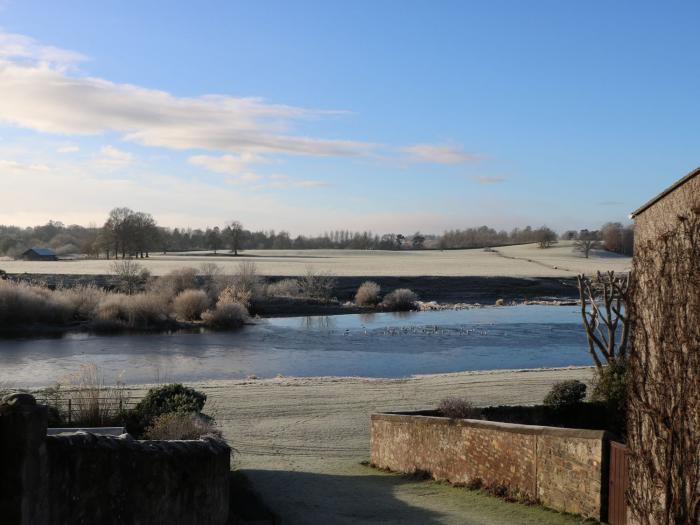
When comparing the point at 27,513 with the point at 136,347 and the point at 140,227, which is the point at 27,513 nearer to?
the point at 136,347

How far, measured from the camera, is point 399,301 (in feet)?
199

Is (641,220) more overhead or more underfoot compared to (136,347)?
more overhead

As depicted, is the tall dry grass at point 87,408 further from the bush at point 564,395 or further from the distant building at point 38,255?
the distant building at point 38,255

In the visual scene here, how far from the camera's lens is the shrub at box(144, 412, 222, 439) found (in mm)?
13312

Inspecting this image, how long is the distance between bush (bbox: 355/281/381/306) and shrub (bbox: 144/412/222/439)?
154 feet

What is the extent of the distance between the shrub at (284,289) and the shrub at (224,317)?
9.68 metres

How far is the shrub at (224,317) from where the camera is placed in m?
49.6

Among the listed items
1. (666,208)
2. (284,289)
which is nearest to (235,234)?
(284,289)

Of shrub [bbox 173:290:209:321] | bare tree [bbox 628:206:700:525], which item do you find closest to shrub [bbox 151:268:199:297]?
shrub [bbox 173:290:209:321]

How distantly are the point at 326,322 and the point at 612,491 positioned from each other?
41731 mm

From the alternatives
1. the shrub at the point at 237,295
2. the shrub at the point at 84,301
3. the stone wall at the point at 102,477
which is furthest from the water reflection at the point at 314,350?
the stone wall at the point at 102,477

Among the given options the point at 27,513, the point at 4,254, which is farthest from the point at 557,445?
the point at 4,254

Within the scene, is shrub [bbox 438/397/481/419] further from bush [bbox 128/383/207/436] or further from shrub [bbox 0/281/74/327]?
shrub [bbox 0/281/74/327]

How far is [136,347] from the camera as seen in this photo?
132 ft
